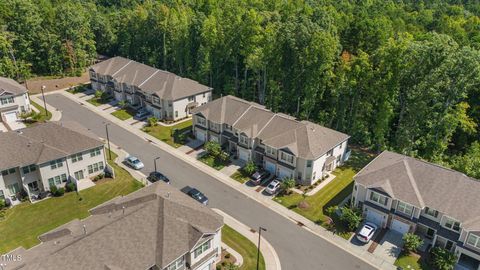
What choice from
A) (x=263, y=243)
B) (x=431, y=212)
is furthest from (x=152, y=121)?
(x=431, y=212)

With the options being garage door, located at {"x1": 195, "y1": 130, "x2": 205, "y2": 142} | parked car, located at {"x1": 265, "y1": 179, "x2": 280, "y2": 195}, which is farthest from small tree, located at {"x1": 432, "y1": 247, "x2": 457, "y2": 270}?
garage door, located at {"x1": 195, "y1": 130, "x2": 205, "y2": 142}

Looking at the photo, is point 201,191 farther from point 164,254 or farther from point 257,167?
point 164,254

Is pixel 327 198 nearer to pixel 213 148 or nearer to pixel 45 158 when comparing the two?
pixel 213 148

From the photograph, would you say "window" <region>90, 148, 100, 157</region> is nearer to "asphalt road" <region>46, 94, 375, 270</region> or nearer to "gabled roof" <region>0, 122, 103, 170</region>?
"gabled roof" <region>0, 122, 103, 170</region>

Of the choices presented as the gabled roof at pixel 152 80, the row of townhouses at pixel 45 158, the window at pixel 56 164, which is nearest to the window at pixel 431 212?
the row of townhouses at pixel 45 158

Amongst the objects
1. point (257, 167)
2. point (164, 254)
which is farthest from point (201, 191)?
point (164, 254)
